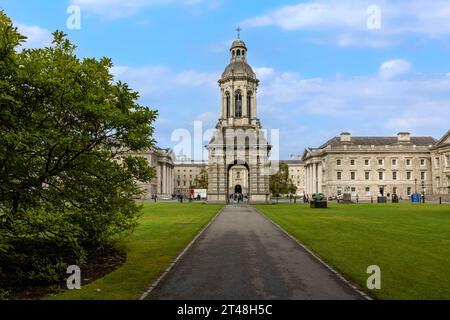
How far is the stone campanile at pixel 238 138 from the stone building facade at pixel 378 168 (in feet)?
134

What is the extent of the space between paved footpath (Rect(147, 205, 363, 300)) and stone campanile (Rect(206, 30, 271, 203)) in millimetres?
44601

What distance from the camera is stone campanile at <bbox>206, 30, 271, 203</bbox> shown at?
63438 millimetres

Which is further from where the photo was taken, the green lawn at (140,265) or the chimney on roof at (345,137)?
the chimney on roof at (345,137)

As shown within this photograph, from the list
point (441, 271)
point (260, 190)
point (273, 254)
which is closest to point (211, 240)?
point (273, 254)

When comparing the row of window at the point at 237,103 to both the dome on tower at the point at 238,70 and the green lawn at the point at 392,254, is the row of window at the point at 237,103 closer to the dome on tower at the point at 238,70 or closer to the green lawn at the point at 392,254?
the dome on tower at the point at 238,70

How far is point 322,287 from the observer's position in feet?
34.8

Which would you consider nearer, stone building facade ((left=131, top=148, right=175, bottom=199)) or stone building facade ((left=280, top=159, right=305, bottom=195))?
stone building facade ((left=131, top=148, right=175, bottom=199))

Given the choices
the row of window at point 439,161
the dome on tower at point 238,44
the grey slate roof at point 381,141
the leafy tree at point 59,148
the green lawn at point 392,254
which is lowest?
the green lawn at point 392,254

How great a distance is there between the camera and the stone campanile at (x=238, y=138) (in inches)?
2498

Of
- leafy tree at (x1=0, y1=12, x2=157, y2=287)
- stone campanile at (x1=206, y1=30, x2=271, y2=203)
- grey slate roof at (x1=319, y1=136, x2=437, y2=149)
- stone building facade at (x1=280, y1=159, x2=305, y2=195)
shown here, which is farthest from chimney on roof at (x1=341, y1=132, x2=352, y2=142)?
leafy tree at (x1=0, y1=12, x2=157, y2=287)

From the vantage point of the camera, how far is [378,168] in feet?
325

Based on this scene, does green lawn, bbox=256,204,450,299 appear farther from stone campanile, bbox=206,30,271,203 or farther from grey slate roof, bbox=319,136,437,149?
grey slate roof, bbox=319,136,437,149

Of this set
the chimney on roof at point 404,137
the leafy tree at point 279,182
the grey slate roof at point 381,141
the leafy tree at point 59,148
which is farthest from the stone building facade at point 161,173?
the leafy tree at point 59,148
